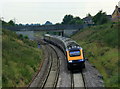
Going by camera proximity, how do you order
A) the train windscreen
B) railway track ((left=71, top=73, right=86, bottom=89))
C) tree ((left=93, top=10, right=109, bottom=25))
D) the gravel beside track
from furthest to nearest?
tree ((left=93, top=10, right=109, bottom=25)) → the train windscreen → the gravel beside track → railway track ((left=71, top=73, right=86, bottom=89))

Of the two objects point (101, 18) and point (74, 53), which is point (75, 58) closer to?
point (74, 53)

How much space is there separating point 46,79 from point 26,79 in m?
2.37

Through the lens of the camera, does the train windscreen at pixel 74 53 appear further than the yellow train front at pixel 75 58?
Yes

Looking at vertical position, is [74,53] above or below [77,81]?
above

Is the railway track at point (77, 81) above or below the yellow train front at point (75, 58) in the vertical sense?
below

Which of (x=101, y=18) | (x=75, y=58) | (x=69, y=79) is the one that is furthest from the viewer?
(x=101, y=18)

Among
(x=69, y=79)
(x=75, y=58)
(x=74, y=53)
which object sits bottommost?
(x=69, y=79)

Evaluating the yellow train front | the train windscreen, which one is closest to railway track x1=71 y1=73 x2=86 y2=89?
the yellow train front

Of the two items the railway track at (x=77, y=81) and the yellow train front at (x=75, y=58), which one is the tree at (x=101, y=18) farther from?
the railway track at (x=77, y=81)

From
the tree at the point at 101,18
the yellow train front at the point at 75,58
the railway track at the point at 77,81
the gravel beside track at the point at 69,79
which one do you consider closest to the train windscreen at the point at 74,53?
the yellow train front at the point at 75,58

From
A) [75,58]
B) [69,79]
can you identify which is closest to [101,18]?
[75,58]

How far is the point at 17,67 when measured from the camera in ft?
89.4

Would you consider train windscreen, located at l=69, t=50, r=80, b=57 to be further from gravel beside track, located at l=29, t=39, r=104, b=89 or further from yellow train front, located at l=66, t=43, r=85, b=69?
gravel beside track, located at l=29, t=39, r=104, b=89

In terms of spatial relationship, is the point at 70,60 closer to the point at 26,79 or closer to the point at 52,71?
the point at 52,71
